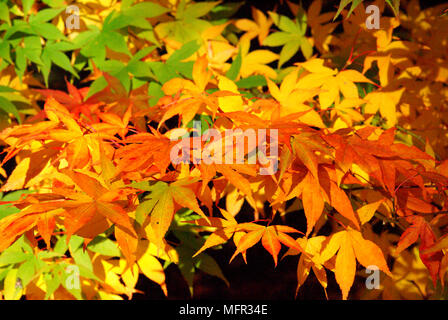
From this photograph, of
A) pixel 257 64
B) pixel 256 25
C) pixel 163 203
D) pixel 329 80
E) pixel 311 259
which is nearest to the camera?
pixel 163 203

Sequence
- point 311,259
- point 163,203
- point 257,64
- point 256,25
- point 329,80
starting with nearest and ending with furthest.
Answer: point 163,203, point 311,259, point 329,80, point 257,64, point 256,25

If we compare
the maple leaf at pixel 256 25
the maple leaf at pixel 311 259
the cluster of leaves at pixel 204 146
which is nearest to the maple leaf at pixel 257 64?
the cluster of leaves at pixel 204 146

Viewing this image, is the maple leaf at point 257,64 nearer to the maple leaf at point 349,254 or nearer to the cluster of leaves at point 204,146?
the cluster of leaves at point 204,146

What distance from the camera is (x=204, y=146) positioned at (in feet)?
2.62

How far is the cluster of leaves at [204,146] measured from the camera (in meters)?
0.77

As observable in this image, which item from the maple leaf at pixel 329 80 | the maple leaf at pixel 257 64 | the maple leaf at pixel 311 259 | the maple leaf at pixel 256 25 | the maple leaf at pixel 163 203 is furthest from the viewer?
the maple leaf at pixel 256 25

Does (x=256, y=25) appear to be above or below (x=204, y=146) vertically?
above

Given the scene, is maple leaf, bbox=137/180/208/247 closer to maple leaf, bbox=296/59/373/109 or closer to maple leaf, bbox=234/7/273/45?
maple leaf, bbox=296/59/373/109

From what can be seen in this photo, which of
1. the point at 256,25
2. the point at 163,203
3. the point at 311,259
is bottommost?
the point at 311,259

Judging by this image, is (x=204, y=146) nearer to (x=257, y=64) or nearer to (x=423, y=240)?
(x=423, y=240)

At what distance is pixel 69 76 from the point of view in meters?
1.44

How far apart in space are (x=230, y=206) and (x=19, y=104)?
0.73 meters

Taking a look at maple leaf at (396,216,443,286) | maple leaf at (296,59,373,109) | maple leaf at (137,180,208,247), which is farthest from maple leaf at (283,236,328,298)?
maple leaf at (296,59,373,109)

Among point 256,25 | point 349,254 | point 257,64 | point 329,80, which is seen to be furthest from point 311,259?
point 256,25
